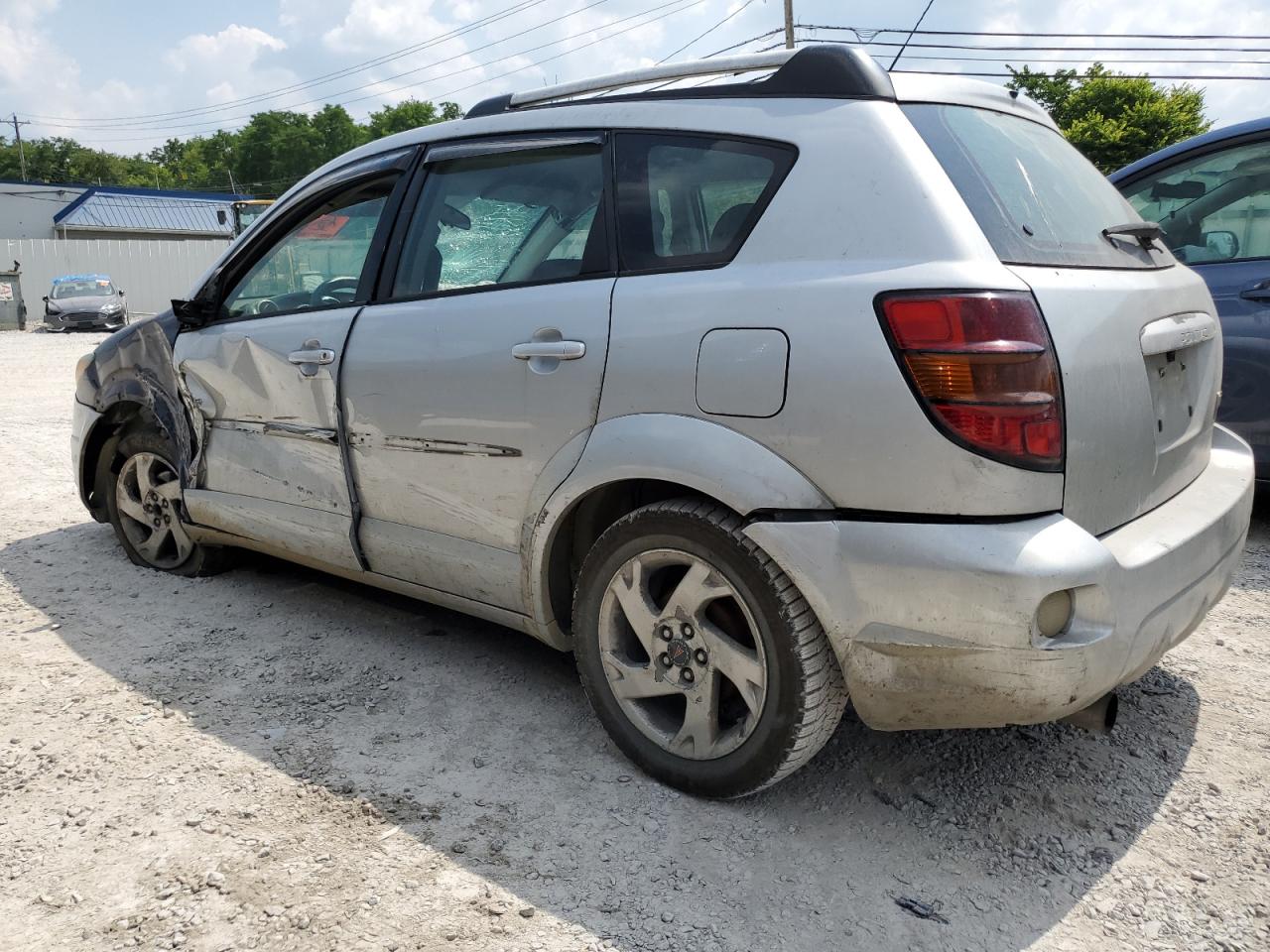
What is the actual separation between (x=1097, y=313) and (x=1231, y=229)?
2.95 metres

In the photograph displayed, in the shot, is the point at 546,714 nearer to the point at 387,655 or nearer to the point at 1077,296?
the point at 387,655

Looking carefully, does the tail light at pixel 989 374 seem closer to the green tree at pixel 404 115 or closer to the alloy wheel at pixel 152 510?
the alloy wheel at pixel 152 510

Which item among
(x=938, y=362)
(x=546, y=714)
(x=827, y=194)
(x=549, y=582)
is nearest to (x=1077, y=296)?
(x=938, y=362)

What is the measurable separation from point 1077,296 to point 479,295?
5.30 feet

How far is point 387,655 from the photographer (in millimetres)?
3650

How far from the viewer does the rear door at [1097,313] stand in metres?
2.21

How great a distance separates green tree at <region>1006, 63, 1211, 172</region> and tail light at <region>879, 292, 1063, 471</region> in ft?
113

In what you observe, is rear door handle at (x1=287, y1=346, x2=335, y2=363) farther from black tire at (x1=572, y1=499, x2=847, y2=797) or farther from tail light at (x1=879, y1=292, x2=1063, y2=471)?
tail light at (x1=879, y1=292, x2=1063, y2=471)

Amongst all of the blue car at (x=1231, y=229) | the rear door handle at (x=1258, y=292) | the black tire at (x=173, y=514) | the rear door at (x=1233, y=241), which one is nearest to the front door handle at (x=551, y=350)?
the black tire at (x=173, y=514)

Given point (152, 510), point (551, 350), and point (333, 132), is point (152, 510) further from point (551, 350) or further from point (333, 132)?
point (333, 132)

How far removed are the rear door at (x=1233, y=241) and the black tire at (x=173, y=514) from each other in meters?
4.47

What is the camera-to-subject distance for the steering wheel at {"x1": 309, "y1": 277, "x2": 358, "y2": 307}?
3.43 metres

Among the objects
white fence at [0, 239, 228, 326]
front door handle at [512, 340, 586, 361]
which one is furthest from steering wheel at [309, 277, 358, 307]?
white fence at [0, 239, 228, 326]

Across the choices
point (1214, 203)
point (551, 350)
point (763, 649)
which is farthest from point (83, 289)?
point (763, 649)
